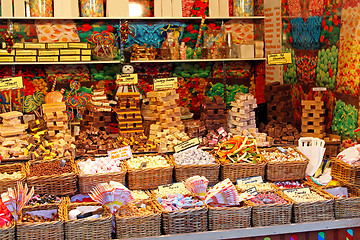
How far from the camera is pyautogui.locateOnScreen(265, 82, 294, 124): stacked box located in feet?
18.8

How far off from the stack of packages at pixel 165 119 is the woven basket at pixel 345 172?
1590 mm

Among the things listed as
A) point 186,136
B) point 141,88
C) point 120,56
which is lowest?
point 186,136

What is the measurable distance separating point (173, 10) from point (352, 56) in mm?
2783

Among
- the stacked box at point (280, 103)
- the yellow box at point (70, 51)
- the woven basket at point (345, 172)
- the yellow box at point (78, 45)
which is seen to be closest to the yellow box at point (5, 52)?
the yellow box at point (70, 51)

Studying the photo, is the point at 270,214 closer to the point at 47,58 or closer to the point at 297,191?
the point at 297,191

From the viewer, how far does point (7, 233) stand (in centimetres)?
305

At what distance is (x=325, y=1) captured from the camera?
5297 millimetres

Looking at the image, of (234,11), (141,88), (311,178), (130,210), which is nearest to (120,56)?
(141,88)

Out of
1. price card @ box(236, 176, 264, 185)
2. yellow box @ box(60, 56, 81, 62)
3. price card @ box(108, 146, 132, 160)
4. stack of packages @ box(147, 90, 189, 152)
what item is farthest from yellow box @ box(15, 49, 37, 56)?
price card @ box(236, 176, 264, 185)

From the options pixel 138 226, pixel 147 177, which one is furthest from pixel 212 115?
pixel 138 226

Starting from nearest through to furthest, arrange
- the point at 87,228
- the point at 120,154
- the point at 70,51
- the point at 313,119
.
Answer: the point at 87,228 < the point at 120,154 < the point at 313,119 < the point at 70,51

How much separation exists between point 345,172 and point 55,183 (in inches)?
94.0

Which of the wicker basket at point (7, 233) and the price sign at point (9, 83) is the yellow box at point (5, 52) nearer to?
the price sign at point (9, 83)

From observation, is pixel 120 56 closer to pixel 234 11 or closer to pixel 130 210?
pixel 234 11
